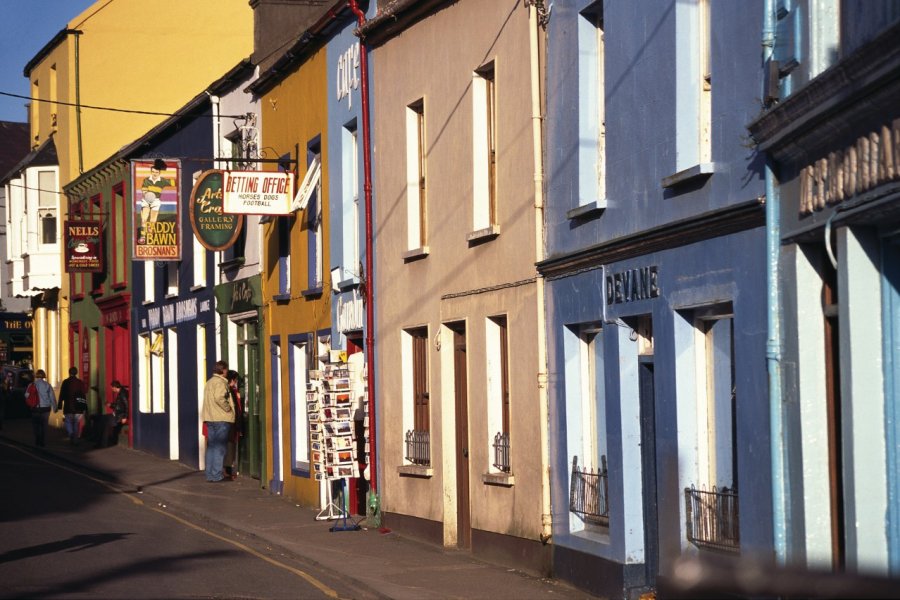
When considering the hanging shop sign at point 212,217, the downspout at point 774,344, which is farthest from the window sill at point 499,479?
the hanging shop sign at point 212,217

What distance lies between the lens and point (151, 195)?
26.7 m

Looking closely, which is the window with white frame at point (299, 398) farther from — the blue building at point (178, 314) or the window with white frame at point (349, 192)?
the blue building at point (178, 314)

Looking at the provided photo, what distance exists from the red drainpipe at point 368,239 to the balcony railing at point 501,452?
3759 mm

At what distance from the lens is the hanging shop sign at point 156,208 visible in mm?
26203

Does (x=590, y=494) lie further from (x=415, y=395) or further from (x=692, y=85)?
(x=415, y=395)

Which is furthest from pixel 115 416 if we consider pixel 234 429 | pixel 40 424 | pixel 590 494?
pixel 590 494

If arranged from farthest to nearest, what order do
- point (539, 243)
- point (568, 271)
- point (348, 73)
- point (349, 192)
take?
point (349, 192) → point (348, 73) → point (539, 243) → point (568, 271)

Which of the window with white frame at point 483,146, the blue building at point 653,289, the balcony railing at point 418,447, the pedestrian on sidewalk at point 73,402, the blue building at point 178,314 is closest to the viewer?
the blue building at point 653,289

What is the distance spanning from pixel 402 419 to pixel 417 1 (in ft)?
16.8

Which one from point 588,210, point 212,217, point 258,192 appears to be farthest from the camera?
point 212,217

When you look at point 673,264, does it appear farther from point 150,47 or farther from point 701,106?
point 150,47

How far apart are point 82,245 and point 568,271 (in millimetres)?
→ 24288

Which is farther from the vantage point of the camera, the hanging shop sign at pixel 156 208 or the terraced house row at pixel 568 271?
the hanging shop sign at pixel 156 208

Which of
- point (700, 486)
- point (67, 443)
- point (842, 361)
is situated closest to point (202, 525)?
point (700, 486)
